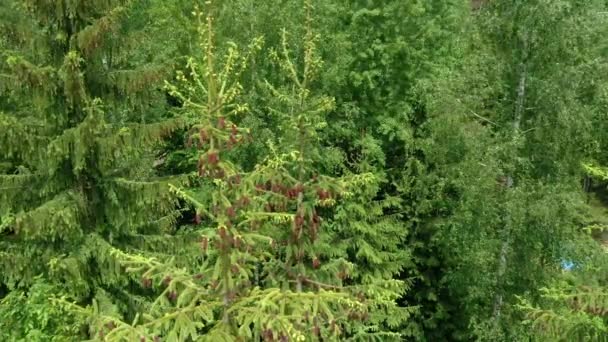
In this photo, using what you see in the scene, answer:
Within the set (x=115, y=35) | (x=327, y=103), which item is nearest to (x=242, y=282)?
(x=327, y=103)

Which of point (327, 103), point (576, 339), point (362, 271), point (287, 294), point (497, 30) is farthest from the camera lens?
point (362, 271)

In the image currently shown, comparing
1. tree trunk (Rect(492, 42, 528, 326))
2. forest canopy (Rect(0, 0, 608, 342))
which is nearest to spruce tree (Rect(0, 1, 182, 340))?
forest canopy (Rect(0, 0, 608, 342))

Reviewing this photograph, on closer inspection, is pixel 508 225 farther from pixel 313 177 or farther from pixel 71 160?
pixel 71 160

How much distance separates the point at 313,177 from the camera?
6.79 m

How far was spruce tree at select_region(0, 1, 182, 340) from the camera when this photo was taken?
847cm

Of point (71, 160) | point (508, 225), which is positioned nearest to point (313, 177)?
point (71, 160)

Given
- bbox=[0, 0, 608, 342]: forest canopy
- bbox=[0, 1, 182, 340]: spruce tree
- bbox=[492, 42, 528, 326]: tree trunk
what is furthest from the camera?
bbox=[492, 42, 528, 326]: tree trunk

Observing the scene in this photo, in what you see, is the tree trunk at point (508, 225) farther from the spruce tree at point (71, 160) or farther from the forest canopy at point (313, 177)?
the spruce tree at point (71, 160)

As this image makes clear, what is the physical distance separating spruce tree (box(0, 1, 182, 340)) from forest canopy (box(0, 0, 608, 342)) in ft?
0.12

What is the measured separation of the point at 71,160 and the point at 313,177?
15.1 ft

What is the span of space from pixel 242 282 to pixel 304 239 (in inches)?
65.7

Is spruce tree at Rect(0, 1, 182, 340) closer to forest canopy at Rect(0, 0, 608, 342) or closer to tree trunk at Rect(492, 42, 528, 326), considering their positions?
forest canopy at Rect(0, 0, 608, 342)

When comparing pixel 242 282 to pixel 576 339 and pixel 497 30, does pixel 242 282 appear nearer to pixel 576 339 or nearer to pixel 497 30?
pixel 576 339

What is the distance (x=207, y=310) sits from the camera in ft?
16.9
